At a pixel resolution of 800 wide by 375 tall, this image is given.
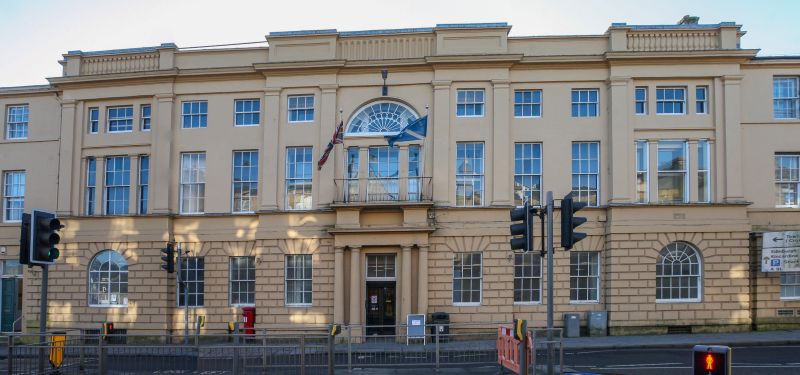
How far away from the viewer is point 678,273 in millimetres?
28078

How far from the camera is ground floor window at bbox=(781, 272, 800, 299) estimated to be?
93.1 ft

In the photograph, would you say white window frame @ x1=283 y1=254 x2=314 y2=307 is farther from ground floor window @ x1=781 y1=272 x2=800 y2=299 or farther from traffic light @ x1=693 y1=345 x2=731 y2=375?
traffic light @ x1=693 y1=345 x2=731 y2=375

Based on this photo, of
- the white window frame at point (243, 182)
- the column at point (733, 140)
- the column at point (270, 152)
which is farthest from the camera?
the white window frame at point (243, 182)

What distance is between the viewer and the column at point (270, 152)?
2970 cm

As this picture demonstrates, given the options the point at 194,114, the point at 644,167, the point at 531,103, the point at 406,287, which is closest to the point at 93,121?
the point at 194,114

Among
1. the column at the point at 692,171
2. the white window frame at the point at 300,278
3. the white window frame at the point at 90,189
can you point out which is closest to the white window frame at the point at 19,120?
the white window frame at the point at 90,189

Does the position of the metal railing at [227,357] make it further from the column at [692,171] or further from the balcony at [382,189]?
the column at [692,171]

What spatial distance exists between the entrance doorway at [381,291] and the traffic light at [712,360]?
63.3 ft

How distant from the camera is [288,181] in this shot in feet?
98.3

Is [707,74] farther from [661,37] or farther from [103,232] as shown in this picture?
[103,232]

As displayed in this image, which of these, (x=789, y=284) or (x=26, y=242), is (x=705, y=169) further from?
(x=26, y=242)

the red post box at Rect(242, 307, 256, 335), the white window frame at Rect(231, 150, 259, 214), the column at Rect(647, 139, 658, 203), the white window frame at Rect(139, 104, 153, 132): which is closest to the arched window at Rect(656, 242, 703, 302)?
the column at Rect(647, 139, 658, 203)

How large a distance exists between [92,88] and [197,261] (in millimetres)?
8445

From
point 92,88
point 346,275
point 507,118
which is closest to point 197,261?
point 346,275
